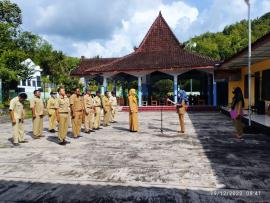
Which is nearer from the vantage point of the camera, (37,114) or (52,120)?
(37,114)

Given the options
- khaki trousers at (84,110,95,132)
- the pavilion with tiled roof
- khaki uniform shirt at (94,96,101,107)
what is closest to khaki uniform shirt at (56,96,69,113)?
khaki trousers at (84,110,95,132)

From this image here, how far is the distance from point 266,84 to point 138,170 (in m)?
10.3

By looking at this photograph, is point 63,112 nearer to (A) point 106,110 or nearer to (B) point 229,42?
(A) point 106,110

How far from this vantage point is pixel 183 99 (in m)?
11.4

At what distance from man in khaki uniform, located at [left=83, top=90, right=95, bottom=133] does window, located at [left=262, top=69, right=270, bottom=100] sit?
24.7ft

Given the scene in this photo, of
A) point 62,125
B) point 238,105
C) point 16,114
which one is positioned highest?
Result: point 238,105

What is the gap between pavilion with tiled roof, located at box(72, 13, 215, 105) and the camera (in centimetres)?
2294

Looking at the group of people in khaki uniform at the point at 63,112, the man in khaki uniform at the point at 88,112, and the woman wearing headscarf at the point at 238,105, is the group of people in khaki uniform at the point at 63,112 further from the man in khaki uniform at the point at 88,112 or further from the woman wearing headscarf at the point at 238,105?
the woman wearing headscarf at the point at 238,105

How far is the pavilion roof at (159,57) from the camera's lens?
22.9m

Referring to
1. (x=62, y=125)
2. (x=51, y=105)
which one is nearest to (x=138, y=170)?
(x=62, y=125)

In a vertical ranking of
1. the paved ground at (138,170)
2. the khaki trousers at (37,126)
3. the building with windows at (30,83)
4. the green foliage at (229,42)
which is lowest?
the paved ground at (138,170)

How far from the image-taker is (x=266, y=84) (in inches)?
580

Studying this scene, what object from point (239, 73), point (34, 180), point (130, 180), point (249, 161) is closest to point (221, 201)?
point (130, 180)

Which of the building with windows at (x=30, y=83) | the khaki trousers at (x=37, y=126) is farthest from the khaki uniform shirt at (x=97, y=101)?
the building with windows at (x=30, y=83)
